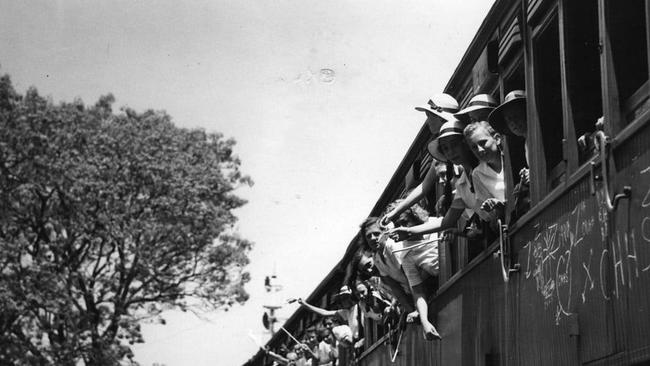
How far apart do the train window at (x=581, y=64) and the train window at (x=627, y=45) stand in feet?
2.13

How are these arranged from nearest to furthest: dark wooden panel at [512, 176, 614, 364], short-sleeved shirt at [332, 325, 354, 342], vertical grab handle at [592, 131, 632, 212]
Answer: vertical grab handle at [592, 131, 632, 212] < dark wooden panel at [512, 176, 614, 364] < short-sleeved shirt at [332, 325, 354, 342]

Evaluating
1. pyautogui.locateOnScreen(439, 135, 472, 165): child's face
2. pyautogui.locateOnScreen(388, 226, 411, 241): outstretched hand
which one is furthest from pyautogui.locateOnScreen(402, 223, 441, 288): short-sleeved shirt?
pyautogui.locateOnScreen(439, 135, 472, 165): child's face

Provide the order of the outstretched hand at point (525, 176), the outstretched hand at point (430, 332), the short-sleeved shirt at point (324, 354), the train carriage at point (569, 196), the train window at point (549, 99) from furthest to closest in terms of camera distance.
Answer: the short-sleeved shirt at point (324, 354) < the outstretched hand at point (430, 332) < the outstretched hand at point (525, 176) < the train window at point (549, 99) < the train carriage at point (569, 196)

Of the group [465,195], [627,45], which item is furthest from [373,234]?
[627,45]

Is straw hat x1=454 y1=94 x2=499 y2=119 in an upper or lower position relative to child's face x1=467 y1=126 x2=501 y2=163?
upper

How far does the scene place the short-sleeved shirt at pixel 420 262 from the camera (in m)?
10.4

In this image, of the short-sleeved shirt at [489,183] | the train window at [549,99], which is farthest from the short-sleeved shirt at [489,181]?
the train window at [549,99]

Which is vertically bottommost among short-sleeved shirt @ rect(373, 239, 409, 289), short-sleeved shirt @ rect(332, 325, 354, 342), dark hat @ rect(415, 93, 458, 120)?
short-sleeved shirt @ rect(373, 239, 409, 289)

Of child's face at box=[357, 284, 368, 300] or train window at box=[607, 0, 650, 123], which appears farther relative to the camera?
child's face at box=[357, 284, 368, 300]

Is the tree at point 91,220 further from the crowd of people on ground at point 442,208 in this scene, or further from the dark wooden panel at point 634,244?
the dark wooden panel at point 634,244

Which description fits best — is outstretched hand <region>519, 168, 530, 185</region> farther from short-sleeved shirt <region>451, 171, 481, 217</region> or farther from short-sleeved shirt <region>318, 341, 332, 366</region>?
short-sleeved shirt <region>318, 341, 332, 366</region>

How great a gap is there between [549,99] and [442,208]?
3069 mm

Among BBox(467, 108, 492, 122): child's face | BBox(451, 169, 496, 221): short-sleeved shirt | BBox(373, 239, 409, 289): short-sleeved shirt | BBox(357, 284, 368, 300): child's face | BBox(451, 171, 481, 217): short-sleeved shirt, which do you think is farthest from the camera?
BBox(357, 284, 368, 300): child's face

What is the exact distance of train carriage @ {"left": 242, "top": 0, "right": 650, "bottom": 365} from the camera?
15.9 feet
